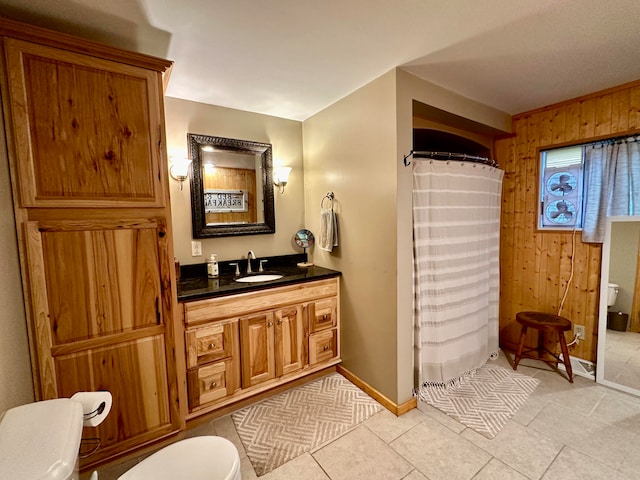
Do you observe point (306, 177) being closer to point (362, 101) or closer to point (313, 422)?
point (362, 101)

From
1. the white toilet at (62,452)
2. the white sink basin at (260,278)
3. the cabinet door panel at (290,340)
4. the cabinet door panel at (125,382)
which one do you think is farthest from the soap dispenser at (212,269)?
the white toilet at (62,452)

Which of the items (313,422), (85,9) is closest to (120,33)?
(85,9)

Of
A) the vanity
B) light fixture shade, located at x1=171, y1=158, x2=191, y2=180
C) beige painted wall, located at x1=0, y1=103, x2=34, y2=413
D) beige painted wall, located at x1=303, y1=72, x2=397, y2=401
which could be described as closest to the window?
beige painted wall, located at x1=303, y1=72, x2=397, y2=401

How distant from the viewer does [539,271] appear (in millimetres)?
2699

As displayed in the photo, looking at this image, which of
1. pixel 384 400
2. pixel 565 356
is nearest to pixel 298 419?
pixel 384 400

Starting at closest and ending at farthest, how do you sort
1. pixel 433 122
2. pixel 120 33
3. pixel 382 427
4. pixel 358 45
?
pixel 120 33 → pixel 358 45 → pixel 382 427 → pixel 433 122

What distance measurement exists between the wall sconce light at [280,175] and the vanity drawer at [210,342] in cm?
139

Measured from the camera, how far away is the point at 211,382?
1928 mm

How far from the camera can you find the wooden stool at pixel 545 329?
2.31 meters

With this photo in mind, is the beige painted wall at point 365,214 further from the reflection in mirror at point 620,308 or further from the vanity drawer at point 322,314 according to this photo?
the reflection in mirror at point 620,308

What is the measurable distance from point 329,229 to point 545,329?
2.00 m

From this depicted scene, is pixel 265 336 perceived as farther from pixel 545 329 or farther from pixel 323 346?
pixel 545 329

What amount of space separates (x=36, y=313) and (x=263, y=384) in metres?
1.45

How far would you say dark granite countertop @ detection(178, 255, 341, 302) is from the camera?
1909 mm
